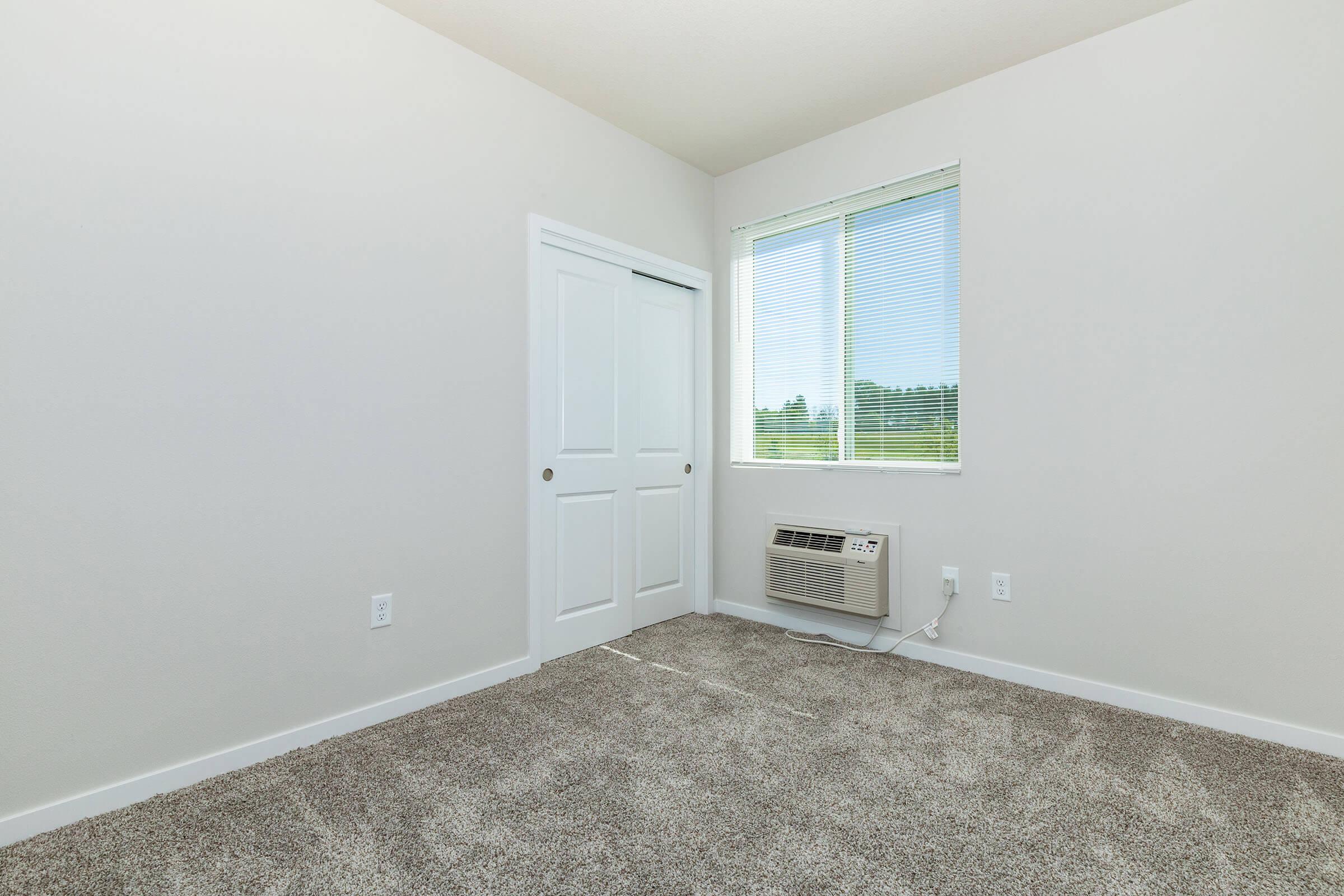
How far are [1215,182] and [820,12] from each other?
5.02 feet

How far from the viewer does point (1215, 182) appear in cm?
222

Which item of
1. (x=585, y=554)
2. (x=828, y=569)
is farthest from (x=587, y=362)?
(x=828, y=569)

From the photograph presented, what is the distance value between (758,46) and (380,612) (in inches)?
103

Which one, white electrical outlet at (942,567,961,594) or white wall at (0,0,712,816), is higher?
white wall at (0,0,712,816)

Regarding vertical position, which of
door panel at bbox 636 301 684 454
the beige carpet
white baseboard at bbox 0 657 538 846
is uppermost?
door panel at bbox 636 301 684 454

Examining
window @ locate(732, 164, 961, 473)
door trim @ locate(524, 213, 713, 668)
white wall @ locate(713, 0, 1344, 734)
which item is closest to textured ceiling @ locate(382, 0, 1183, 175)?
white wall @ locate(713, 0, 1344, 734)

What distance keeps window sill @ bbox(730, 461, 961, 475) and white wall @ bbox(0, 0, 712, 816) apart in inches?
56.5

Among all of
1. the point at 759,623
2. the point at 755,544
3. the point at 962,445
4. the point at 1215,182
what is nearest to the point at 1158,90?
the point at 1215,182

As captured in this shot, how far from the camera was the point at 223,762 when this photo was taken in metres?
1.91

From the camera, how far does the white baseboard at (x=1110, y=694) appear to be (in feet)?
6.81

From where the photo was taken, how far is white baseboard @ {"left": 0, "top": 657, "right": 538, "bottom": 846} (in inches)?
63.8

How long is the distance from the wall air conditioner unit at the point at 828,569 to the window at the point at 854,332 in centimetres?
38

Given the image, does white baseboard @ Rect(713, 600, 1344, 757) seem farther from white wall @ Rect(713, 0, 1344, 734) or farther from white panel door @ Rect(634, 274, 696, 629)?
white panel door @ Rect(634, 274, 696, 629)

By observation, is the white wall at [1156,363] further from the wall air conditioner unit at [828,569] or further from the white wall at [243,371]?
the white wall at [243,371]
